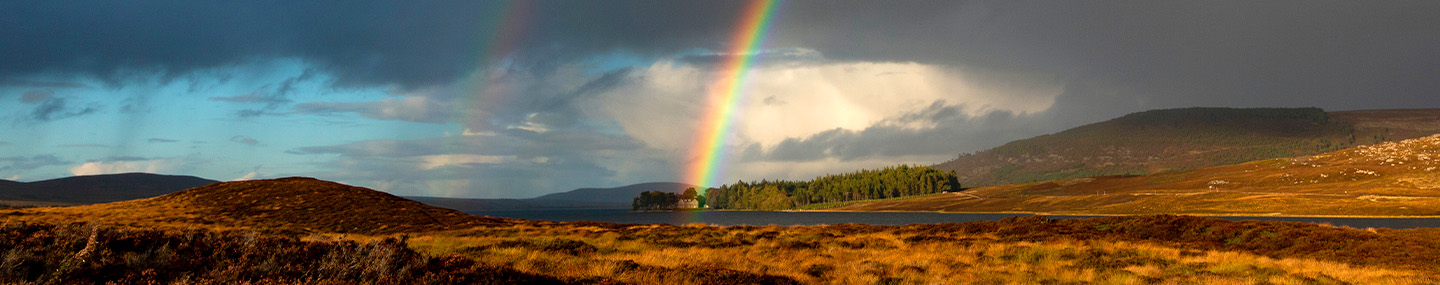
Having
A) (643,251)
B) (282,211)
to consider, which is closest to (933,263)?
(643,251)

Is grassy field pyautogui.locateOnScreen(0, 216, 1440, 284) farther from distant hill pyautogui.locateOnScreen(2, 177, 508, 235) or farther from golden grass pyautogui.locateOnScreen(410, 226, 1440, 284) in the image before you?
distant hill pyautogui.locateOnScreen(2, 177, 508, 235)

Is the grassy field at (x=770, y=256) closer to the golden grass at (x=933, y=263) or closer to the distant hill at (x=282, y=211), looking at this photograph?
the golden grass at (x=933, y=263)

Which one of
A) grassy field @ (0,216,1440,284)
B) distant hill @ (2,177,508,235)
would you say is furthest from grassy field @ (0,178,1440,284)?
distant hill @ (2,177,508,235)

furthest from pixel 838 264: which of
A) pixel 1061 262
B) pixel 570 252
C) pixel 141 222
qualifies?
pixel 141 222

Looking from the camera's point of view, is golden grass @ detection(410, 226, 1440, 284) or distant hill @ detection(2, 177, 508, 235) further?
distant hill @ detection(2, 177, 508, 235)

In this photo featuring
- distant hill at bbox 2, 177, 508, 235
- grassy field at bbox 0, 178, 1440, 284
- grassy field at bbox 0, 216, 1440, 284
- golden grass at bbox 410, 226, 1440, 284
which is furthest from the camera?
distant hill at bbox 2, 177, 508, 235

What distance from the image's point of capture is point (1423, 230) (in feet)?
110

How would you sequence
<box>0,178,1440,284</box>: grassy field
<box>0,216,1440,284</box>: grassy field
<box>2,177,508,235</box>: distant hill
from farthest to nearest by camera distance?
<box>2,177,508,235</box>: distant hill
<box>0,178,1440,284</box>: grassy field
<box>0,216,1440,284</box>: grassy field

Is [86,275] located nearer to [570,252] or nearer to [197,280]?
[197,280]

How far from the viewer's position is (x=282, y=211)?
48375mm

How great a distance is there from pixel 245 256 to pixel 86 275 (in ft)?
5.99

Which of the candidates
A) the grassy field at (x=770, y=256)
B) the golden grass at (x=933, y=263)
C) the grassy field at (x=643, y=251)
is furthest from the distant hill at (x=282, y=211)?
the golden grass at (x=933, y=263)

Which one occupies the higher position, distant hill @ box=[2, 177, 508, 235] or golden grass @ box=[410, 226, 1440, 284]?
distant hill @ box=[2, 177, 508, 235]

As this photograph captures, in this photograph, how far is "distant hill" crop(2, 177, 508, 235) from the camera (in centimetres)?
4278
